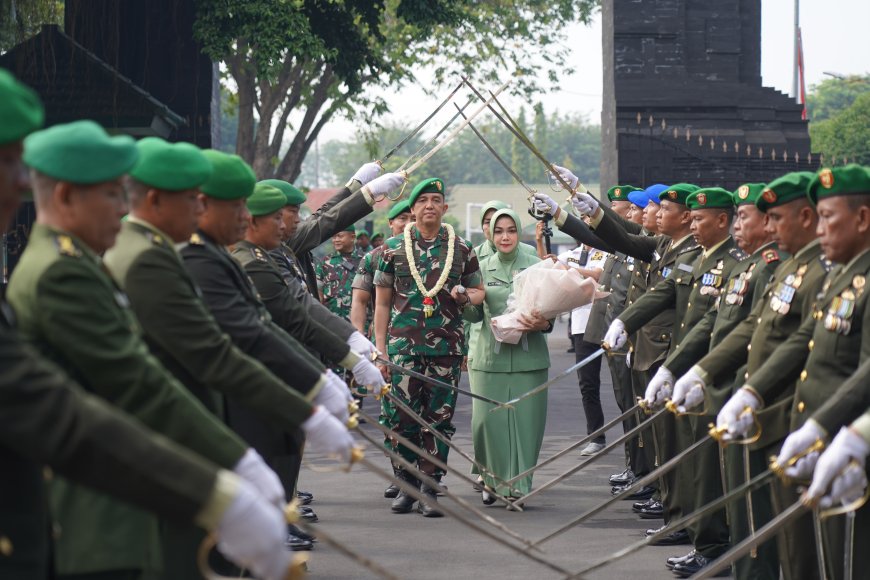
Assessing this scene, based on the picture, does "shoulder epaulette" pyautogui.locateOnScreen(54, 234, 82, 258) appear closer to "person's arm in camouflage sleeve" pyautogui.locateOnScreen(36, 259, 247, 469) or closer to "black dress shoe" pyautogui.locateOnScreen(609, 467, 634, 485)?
"person's arm in camouflage sleeve" pyautogui.locateOnScreen(36, 259, 247, 469)

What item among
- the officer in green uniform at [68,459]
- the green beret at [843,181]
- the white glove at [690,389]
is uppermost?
the green beret at [843,181]

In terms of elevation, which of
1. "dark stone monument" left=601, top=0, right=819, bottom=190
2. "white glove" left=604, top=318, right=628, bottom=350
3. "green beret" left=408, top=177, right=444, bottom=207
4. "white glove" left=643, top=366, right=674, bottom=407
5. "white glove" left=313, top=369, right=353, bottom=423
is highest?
"dark stone monument" left=601, top=0, right=819, bottom=190

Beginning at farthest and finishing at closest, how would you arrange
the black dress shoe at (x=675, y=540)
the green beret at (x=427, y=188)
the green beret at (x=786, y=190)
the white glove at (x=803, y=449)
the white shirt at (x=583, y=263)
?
the white shirt at (x=583, y=263) < the green beret at (x=427, y=188) < the black dress shoe at (x=675, y=540) < the green beret at (x=786, y=190) < the white glove at (x=803, y=449)

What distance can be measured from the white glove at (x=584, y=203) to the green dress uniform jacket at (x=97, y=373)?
6.09 m

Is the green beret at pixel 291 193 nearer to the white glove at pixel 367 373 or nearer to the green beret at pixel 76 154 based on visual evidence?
the white glove at pixel 367 373

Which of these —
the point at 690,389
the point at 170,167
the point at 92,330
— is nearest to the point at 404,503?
the point at 690,389

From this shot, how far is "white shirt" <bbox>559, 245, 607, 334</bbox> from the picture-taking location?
514 inches

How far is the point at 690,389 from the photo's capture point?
668 centimetres

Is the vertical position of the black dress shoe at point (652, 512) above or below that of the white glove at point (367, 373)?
below

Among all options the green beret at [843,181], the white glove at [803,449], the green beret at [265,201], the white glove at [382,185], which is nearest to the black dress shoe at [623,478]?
the white glove at [382,185]

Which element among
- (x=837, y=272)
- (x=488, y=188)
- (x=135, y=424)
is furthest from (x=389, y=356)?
(x=488, y=188)

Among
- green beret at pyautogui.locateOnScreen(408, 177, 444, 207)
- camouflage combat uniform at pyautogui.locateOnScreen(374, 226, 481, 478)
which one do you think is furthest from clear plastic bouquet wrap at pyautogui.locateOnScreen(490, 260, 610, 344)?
green beret at pyautogui.locateOnScreen(408, 177, 444, 207)

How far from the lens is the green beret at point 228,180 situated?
5.30 m

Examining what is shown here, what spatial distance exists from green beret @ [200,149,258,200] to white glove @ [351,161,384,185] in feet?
14.8
